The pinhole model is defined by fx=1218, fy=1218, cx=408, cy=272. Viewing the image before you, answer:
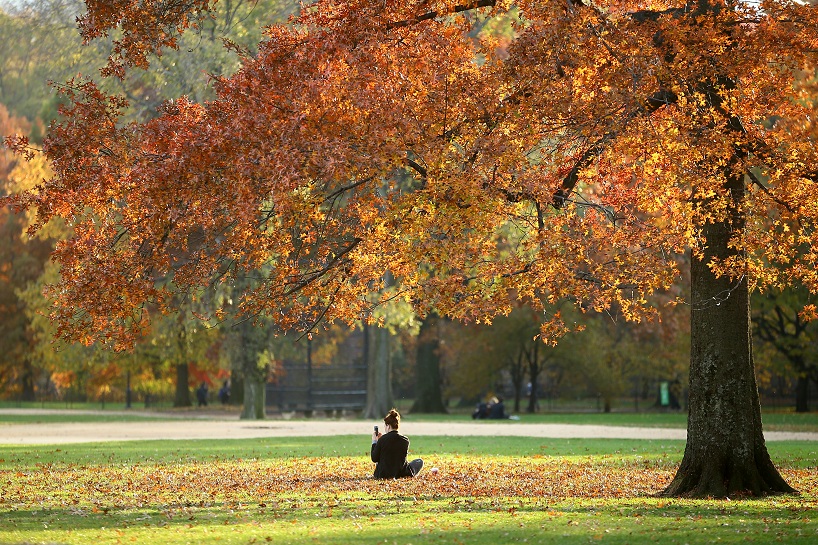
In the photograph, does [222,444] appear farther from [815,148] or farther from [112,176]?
[815,148]

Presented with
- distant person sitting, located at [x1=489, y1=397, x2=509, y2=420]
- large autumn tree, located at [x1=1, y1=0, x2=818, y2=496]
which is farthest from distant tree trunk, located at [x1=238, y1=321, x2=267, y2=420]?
large autumn tree, located at [x1=1, y1=0, x2=818, y2=496]

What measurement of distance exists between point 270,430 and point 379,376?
8078 millimetres

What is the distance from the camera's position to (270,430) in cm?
3250

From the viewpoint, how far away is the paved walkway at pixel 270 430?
2827 centimetres

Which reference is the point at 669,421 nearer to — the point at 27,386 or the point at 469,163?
the point at 469,163

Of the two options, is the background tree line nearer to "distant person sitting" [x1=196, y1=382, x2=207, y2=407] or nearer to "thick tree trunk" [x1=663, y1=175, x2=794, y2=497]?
"distant person sitting" [x1=196, y1=382, x2=207, y2=407]

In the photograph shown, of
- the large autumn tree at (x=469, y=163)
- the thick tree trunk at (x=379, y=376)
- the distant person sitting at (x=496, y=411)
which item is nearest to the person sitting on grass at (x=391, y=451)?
the large autumn tree at (x=469, y=163)

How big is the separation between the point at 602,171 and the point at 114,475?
8543 millimetres

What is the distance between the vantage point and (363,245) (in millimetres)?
15781

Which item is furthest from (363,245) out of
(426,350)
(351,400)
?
(426,350)

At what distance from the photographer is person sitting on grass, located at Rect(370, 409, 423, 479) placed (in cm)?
1709

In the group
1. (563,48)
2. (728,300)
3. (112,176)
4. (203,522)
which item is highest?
(563,48)

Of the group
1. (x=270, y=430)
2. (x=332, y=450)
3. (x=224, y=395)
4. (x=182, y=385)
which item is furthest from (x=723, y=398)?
(x=224, y=395)

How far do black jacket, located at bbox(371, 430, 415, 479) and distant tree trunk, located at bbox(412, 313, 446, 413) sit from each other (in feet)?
96.7
